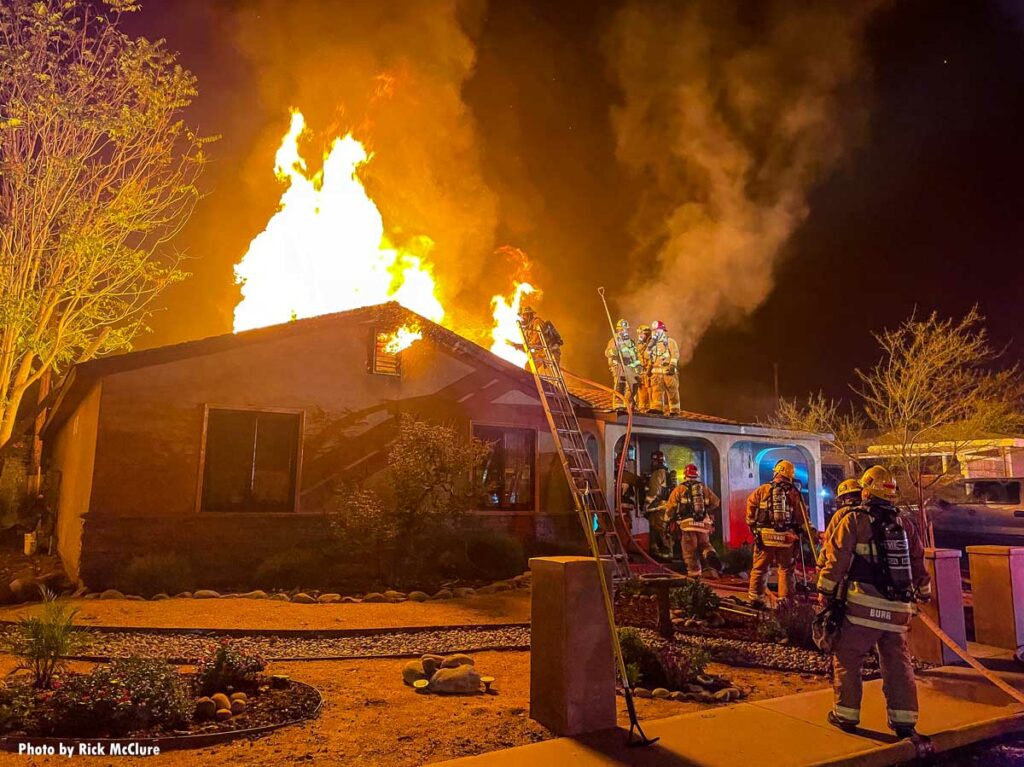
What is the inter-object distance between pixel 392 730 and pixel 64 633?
2.33 metres

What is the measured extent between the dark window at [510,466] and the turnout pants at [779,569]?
16.7ft

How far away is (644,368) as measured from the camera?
15766mm

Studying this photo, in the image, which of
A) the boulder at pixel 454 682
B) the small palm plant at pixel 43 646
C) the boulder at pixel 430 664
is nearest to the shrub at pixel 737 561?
the boulder at pixel 430 664

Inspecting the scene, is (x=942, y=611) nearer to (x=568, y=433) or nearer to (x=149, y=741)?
(x=568, y=433)

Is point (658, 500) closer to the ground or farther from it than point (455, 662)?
farther from it

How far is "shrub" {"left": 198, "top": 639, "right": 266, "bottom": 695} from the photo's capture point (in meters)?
4.63

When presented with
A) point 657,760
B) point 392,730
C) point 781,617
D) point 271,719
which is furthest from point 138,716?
point 781,617

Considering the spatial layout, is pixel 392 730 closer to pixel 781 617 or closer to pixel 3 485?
pixel 781 617

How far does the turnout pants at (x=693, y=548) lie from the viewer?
A: 446 inches

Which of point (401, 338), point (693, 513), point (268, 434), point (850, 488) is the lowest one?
point (693, 513)

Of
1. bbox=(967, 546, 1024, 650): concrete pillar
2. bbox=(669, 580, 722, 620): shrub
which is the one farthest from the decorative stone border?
bbox=(967, 546, 1024, 650): concrete pillar

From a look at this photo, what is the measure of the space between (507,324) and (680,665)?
14.7 metres

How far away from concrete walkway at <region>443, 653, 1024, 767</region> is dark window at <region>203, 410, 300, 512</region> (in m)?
8.05

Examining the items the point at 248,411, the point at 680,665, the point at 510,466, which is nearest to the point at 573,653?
the point at 680,665
